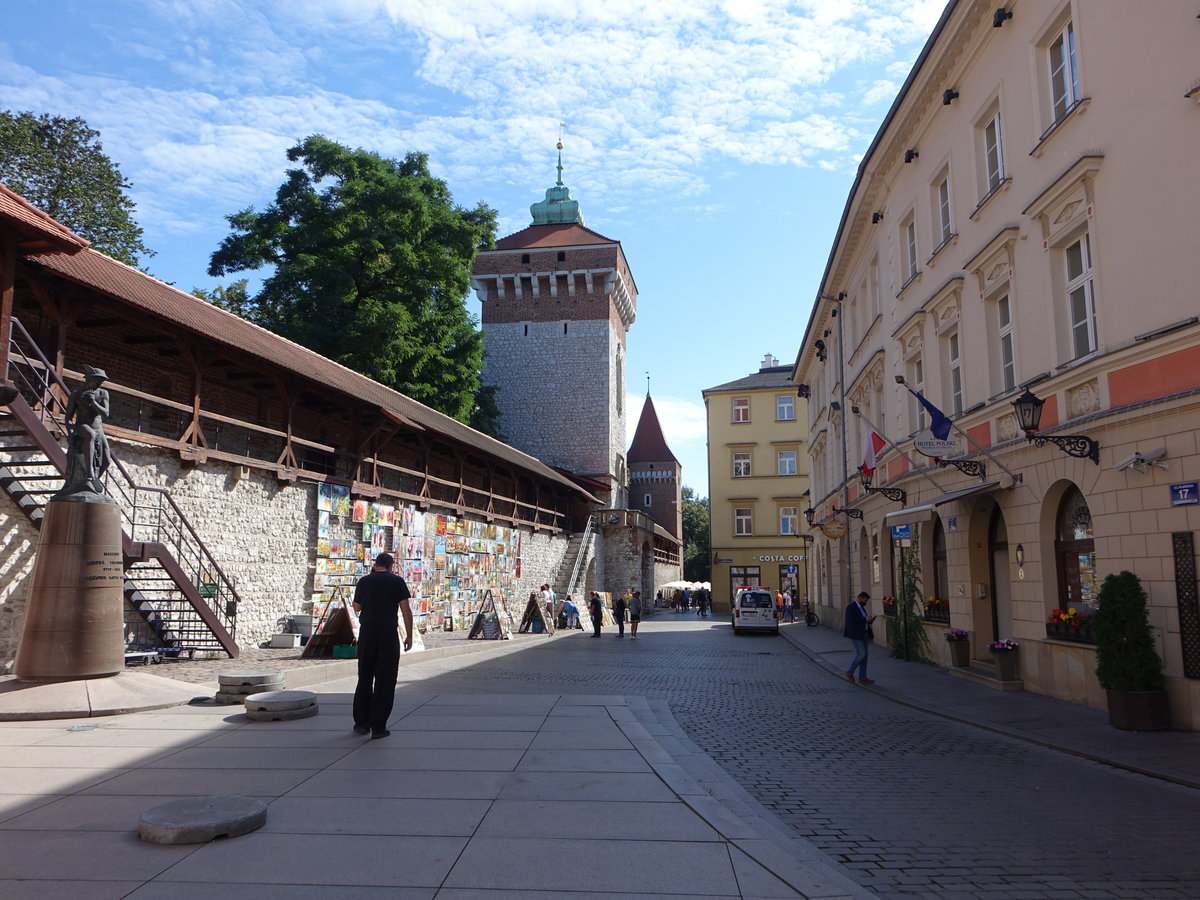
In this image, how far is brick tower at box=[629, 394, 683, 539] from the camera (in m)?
73.2

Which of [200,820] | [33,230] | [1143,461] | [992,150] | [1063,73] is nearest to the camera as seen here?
[200,820]

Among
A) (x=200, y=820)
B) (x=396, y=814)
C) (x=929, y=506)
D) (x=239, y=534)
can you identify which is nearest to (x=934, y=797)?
(x=396, y=814)

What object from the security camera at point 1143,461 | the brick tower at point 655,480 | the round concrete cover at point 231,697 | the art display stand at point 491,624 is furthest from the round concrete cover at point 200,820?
the brick tower at point 655,480

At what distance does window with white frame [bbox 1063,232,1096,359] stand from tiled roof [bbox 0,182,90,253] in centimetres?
1320

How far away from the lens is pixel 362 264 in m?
36.2

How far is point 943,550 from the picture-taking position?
1808 cm

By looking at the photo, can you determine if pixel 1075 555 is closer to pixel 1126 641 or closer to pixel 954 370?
pixel 1126 641

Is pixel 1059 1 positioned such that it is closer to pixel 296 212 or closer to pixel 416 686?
pixel 416 686

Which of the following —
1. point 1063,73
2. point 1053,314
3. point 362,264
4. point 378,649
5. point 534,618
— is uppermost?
point 362,264

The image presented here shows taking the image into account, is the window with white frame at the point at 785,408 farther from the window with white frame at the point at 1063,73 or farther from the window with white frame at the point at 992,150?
the window with white frame at the point at 1063,73

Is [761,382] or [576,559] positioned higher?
[761,382]

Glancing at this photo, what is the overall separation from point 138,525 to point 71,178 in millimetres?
24267

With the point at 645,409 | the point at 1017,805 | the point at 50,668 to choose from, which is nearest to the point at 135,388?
the point at 50,668

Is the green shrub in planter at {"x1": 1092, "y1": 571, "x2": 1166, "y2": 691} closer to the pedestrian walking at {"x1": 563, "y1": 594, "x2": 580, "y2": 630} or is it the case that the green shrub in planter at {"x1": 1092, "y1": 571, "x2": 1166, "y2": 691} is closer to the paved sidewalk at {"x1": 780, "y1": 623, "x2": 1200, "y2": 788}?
the paved sidewalk at {"x1": 780, "y1": 623, "x2": 1200, "y2": 788}
